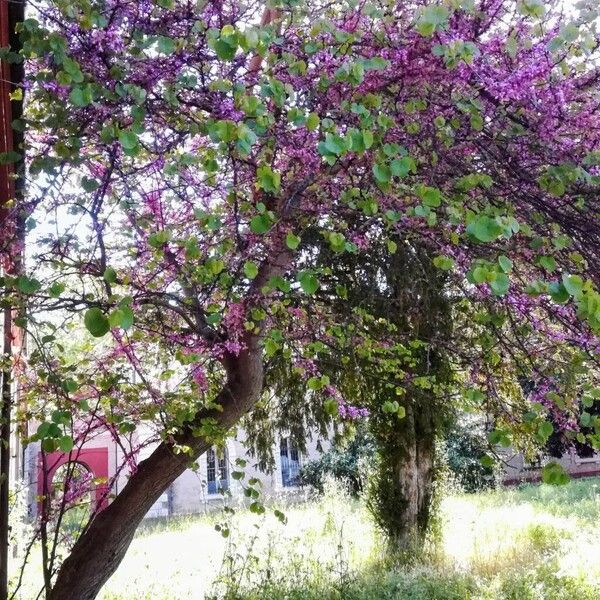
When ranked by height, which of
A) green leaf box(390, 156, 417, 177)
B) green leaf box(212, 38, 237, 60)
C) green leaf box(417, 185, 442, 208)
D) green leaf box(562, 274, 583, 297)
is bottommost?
green leaf box(562, 274, 583, 297)

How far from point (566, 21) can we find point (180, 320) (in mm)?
3140

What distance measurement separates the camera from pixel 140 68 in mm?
2109

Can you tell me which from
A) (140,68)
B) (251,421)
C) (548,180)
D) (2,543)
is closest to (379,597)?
(251,421)

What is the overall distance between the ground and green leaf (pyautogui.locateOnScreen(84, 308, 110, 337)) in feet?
11.9

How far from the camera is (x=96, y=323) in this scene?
1555 millimetres

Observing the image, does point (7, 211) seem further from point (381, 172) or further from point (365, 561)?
point (365, 561)

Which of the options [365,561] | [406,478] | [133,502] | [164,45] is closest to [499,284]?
[164,45]

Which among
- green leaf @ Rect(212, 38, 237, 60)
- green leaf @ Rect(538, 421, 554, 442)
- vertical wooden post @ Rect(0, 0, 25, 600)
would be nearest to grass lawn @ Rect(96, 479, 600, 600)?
vertical wooden post @ Rect(0, 0, 25, 600)

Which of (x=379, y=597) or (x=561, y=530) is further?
(x=561, y=530)

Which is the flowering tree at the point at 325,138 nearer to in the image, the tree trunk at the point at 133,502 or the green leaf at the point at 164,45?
the green leaf at the point at 164,45

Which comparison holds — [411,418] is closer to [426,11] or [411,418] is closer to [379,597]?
[379,597]

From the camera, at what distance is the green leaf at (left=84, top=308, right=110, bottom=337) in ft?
5.08

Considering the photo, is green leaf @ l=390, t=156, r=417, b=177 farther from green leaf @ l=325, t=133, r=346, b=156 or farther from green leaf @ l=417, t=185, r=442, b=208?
green leaf @ l=325, t=133, r=346, b=156

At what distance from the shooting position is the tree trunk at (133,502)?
13.0 ft
